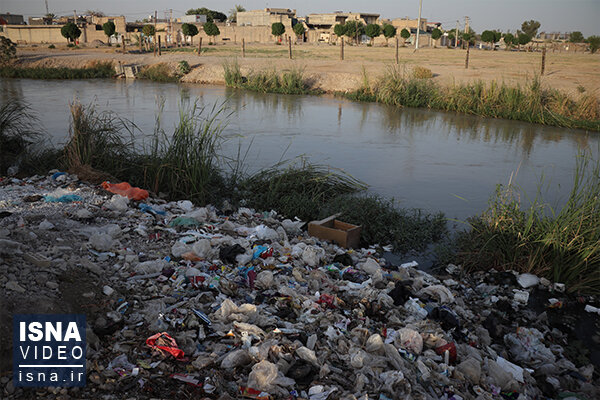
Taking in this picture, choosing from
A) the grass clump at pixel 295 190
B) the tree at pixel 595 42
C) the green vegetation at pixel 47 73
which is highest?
the tree at pixel 595 42

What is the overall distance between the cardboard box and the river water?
58.1 inches

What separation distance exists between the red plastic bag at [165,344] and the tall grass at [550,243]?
275 centimetres

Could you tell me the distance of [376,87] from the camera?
578 inches

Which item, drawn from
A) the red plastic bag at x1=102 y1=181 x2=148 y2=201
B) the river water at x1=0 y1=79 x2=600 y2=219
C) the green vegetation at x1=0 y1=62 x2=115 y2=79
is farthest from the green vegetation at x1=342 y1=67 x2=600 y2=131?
the green vegetation at x1=0 y1=62 x2=115 y2=79

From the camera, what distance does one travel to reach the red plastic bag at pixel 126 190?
4902mm

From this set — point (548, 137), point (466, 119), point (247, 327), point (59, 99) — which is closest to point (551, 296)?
point (247, 327)

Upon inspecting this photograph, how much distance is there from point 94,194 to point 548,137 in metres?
9.11

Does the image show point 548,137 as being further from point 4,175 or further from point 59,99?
point 59,99

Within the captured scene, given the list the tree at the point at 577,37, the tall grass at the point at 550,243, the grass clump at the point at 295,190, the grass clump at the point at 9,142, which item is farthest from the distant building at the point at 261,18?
the tall grass at the point at 550,243

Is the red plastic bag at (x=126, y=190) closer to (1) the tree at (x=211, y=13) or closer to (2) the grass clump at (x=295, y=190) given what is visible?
(2) the grass clump at (x=295, y=190)

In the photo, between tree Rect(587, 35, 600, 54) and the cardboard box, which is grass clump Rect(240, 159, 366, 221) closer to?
the cardboard box

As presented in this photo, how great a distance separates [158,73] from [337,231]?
17.3m

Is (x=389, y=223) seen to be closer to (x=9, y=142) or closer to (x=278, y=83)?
(x=9, y=142)

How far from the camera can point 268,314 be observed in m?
2.86
